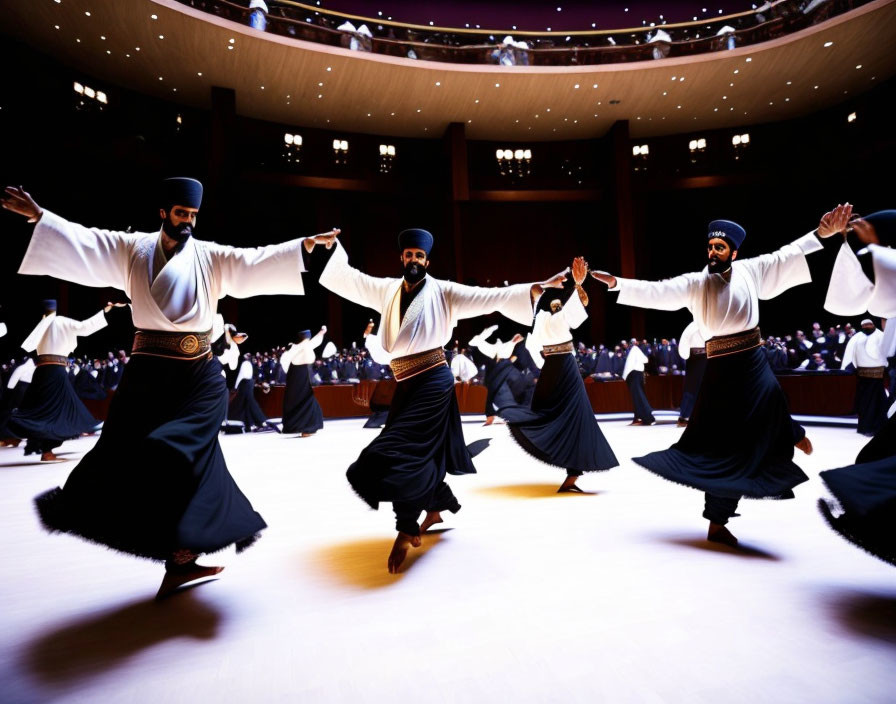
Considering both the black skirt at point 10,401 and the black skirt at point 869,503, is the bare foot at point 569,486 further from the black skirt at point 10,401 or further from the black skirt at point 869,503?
the black skirt at point 10,401

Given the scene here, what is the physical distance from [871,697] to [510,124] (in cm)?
1805

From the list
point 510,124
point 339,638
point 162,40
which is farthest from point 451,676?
point 510,124

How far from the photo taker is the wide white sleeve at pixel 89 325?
20.0 ft

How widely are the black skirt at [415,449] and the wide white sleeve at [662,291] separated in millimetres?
1260

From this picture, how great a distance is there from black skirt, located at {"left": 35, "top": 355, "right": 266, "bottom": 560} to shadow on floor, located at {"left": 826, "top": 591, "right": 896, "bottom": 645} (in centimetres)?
225

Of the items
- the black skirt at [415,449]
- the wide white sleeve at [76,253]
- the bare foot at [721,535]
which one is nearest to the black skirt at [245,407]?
the black skirt at [415,449]

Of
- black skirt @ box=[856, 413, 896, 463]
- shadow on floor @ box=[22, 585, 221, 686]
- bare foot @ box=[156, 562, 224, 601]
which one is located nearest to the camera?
shadow on floor @ box=[22, 585, 221, 686]

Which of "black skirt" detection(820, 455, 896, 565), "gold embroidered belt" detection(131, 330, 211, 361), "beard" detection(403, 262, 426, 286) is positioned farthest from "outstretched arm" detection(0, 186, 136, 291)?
"black skirt" detection(820, 455, 896, 565)

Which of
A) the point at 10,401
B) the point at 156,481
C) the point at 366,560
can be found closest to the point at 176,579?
the point at 156,481

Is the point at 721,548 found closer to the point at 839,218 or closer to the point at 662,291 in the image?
the point at 662,291

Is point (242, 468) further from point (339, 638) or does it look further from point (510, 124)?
point (510, 124)

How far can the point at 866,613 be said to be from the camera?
2.15 metres

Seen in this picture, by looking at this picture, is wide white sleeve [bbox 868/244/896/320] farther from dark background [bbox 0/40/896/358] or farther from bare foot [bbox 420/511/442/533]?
dark background [bbox 0/40/896/358]

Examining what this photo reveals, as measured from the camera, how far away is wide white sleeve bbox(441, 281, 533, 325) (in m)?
3.48
